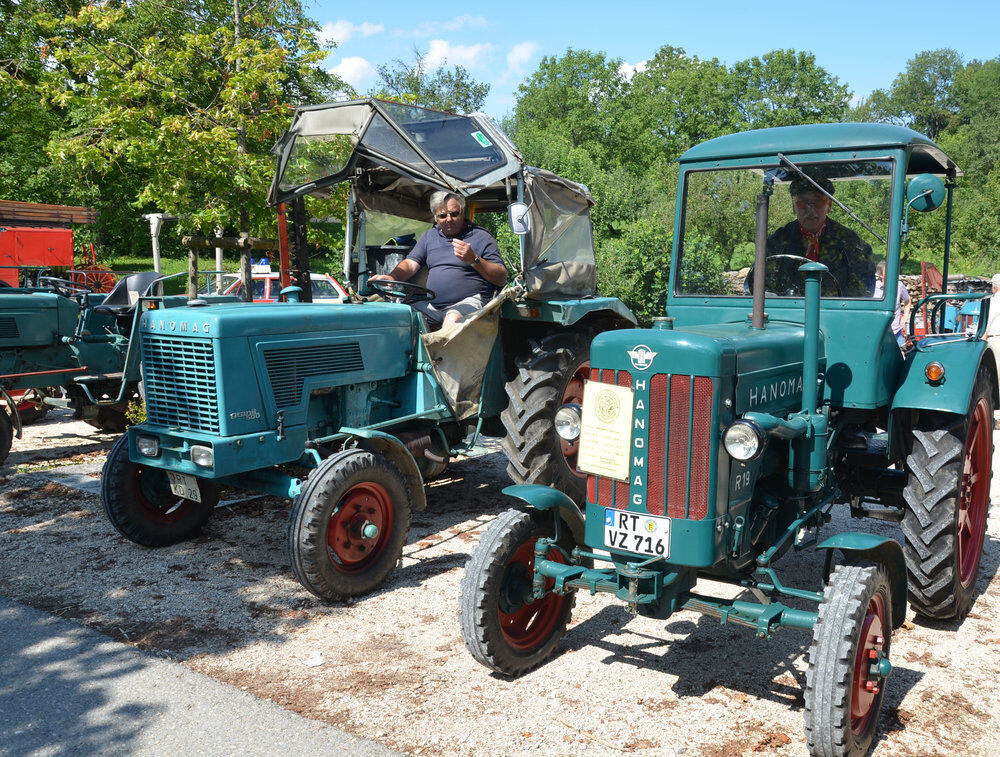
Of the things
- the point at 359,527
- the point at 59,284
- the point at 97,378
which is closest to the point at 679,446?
the point at 359,527

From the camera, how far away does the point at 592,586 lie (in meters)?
3.25

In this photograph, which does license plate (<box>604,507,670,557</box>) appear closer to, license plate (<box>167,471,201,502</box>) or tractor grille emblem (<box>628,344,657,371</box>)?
tractor grille emblem (<box>628,344,657,371</box>)

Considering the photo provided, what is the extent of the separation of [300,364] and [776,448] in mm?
2749

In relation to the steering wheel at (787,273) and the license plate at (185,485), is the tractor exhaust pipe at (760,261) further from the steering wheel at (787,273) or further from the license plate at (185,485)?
the license plate at (185,485)

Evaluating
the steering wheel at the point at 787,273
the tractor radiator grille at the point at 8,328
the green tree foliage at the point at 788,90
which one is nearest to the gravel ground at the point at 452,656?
the steering wheel at the point at 787,273

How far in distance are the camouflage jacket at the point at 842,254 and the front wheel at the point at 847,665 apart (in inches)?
60.3

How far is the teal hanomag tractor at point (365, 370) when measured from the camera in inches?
175

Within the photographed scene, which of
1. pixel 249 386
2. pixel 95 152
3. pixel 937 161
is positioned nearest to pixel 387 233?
pixel 249 386

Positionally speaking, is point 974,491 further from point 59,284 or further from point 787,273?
point 59,284

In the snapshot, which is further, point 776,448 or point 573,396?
point 573,396

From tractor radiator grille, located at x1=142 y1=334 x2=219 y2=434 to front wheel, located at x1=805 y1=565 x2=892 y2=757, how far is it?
3229 millimetres

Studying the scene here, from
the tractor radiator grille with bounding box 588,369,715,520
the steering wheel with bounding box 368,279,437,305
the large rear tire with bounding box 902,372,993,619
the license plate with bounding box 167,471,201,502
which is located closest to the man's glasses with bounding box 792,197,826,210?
the large rear tire with bounding box 902,372,993,619

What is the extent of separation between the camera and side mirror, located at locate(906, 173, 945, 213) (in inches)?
150

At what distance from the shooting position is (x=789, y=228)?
13.7 feet
